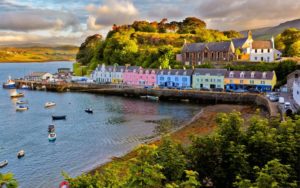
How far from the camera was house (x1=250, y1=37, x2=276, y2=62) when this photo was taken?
222ft

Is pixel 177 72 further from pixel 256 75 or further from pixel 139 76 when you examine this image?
pixel 256 75

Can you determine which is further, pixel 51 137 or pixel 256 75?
pixel 256 75

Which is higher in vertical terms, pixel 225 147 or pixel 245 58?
pixel 245 58

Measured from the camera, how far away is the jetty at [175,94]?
50.6 m

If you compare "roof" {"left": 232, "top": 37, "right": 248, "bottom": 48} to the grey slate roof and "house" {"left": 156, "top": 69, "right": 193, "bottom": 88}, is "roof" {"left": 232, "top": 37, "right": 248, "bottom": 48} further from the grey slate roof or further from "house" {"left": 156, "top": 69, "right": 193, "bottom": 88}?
"house" {"left": 156, "top": 69, "right": 193, "bottom": 88}

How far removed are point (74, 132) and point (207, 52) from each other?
48256 millimetres

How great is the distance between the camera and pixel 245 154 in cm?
1415

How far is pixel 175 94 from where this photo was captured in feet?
Result: 191

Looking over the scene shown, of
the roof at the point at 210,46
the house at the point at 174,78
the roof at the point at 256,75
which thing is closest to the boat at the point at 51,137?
the house at the point at 174,78

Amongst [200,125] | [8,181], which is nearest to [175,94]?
[200,125]

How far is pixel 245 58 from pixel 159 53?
68.6 feet

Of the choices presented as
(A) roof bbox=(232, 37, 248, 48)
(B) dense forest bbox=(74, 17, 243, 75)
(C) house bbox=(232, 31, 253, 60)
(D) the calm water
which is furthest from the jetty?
(A) roof bbox=(232, 37, 248, 48)

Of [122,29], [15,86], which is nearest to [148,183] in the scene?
[15,86]

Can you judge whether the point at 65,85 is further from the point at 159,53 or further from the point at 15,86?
the point at 159,53
